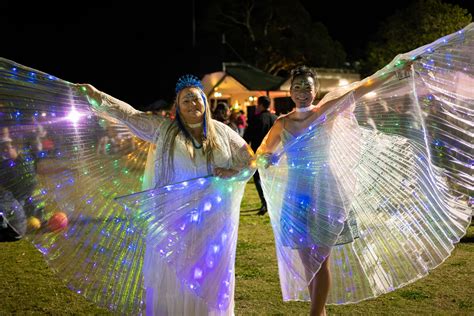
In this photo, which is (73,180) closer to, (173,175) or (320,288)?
(173,175)

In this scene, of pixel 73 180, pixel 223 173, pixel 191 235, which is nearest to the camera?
pixel 191 235

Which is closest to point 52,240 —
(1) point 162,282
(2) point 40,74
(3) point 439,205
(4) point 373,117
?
(1) point 162,282

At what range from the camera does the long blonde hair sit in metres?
3.29

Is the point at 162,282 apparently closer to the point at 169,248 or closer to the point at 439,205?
the point at 169,248

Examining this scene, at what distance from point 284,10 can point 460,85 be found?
32.0 m

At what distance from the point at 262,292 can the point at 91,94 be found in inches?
91.4

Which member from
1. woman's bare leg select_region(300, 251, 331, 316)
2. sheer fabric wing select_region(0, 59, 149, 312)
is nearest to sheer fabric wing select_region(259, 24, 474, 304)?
woman's bare leg select_region(300, 251, 331, 316)

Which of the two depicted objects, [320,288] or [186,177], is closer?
[186,177]

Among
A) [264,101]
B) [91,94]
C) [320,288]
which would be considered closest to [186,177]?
[91,94]

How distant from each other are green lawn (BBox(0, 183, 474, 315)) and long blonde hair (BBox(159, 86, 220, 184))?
148 cm

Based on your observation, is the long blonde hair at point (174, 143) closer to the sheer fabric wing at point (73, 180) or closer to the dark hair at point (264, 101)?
the sheer fabric wing at point (73, 180)

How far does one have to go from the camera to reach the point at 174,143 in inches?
129

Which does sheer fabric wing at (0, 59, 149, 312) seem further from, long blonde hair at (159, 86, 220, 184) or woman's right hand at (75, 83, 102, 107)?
long blonde hair at (159, 86, 220, 184)

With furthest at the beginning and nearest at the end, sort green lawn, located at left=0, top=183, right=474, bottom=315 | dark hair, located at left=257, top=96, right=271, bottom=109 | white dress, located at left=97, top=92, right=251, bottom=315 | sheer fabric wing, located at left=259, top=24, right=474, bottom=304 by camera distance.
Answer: dark hair, located at left=257, top=96, right=271, bottom=109 < green lawn, located at left=0, top=183, right=474, bottom=315 < sheer fabric wing, located at left=259, top=24, right=474, bottom=304 < white dress, located at left=97, top=92, right=251, bottom=315
